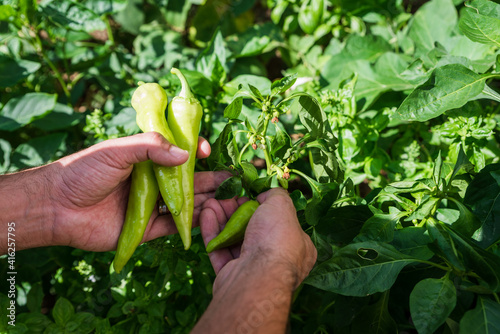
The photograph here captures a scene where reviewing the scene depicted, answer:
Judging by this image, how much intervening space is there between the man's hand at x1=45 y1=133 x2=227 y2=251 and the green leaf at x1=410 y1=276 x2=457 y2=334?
1.06m

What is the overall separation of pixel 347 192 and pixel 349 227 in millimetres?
173

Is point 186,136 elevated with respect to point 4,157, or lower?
elevated

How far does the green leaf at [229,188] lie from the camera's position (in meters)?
1.72

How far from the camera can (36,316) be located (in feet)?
6.76

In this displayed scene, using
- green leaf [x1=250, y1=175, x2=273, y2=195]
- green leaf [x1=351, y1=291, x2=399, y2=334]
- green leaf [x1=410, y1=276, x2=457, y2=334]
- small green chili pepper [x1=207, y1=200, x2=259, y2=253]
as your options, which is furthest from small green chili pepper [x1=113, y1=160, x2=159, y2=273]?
green leaf [x1=410, y1=276, x2=457, y2=334]

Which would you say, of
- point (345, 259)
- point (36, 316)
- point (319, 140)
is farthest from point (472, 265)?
point (36, 316)

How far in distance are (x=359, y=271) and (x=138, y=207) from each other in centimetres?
101

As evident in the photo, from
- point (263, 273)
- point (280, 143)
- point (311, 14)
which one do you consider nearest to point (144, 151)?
point (280, 143)

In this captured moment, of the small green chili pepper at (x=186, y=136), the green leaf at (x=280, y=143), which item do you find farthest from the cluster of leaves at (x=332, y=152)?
the small green chili pepper at (x=186, y=136)

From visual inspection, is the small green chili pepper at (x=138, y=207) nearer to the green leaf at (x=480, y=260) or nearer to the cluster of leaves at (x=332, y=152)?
the cluster of leaves at (x=332, y=152)

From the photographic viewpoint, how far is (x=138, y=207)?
6.00ft

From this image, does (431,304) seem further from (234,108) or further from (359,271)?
(234,108)

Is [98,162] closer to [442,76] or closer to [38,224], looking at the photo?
[38,224]

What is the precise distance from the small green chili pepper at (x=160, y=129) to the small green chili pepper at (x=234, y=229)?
0.76 feet
